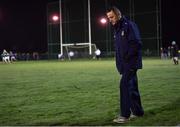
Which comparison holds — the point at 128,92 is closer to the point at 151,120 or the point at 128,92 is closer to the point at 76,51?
the point at 151,120

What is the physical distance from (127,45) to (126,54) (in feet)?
0.51

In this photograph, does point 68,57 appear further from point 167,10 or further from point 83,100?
point 83,100

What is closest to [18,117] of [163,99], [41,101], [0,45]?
[41,101]

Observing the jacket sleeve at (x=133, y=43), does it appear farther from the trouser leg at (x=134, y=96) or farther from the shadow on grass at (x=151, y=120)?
the shadow on grass at (x=151, y=120)

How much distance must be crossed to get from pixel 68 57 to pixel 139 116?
59.8m

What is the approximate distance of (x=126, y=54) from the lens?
8375 millimetres

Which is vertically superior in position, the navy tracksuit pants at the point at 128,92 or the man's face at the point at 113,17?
the man's face at the point at 113,17

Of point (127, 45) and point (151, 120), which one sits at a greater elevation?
point (127, 45)

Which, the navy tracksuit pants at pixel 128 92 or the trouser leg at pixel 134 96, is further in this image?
the trouser leg at pixel 134 96

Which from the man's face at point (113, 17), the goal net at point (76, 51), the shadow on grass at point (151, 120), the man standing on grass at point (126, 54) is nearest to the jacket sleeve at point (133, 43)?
the man standing on grass at point (126, 54)

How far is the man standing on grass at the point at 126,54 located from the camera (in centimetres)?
834

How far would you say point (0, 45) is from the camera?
79188 mm

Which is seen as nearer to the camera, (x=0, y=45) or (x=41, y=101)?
(x=41, y=101)

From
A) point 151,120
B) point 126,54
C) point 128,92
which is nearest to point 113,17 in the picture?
point 126,54
